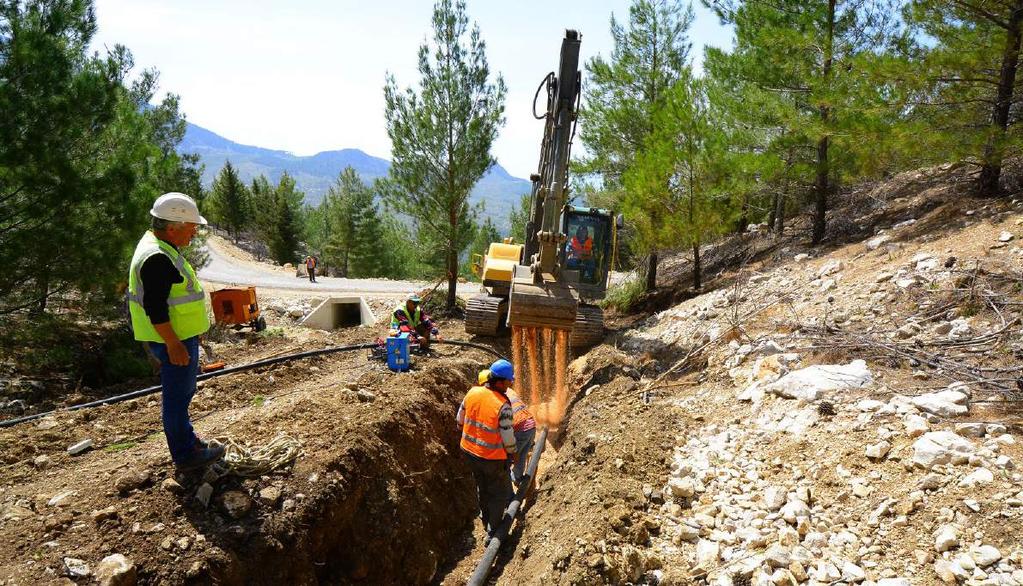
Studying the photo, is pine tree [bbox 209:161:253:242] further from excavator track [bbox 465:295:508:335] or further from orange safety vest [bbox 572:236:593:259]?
orange safety vest [bbox 572:236:593:259]

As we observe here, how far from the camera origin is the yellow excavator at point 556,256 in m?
7.34

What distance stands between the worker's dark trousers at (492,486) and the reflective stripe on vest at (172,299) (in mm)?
2767

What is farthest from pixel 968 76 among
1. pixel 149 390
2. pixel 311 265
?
pixel 311 265

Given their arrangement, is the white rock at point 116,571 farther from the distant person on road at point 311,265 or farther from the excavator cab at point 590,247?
the distant person on road at point 311,265

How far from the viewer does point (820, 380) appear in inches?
199

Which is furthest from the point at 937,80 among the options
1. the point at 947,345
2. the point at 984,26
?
the point at 947,345

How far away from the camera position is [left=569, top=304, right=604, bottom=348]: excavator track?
1000 cm

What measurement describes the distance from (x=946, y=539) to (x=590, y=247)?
7.84 m

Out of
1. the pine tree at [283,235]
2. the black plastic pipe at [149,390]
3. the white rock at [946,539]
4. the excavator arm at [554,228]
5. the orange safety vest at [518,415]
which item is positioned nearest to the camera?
the white rock at [946,539]

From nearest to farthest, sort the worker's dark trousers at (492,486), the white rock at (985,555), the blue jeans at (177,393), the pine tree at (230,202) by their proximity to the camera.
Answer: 1. the white rock at (985,555)
2. the blue jeans at (177,393)
3. the worker's dark trousers at (492,486)
4. the pine tree at (230,202)

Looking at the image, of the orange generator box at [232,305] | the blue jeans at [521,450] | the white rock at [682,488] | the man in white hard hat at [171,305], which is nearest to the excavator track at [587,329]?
the blue jeans at [521,450]

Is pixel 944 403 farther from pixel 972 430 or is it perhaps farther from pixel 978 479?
pixel 978 479

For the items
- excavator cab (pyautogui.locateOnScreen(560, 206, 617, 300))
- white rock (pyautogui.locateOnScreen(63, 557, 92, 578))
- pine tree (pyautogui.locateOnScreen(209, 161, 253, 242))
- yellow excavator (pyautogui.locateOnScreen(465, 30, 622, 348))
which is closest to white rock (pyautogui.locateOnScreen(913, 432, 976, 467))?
yellow excavator (pyautogui.locateOnScreen(465, 30, 622, 348))

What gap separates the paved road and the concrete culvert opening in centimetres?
224
